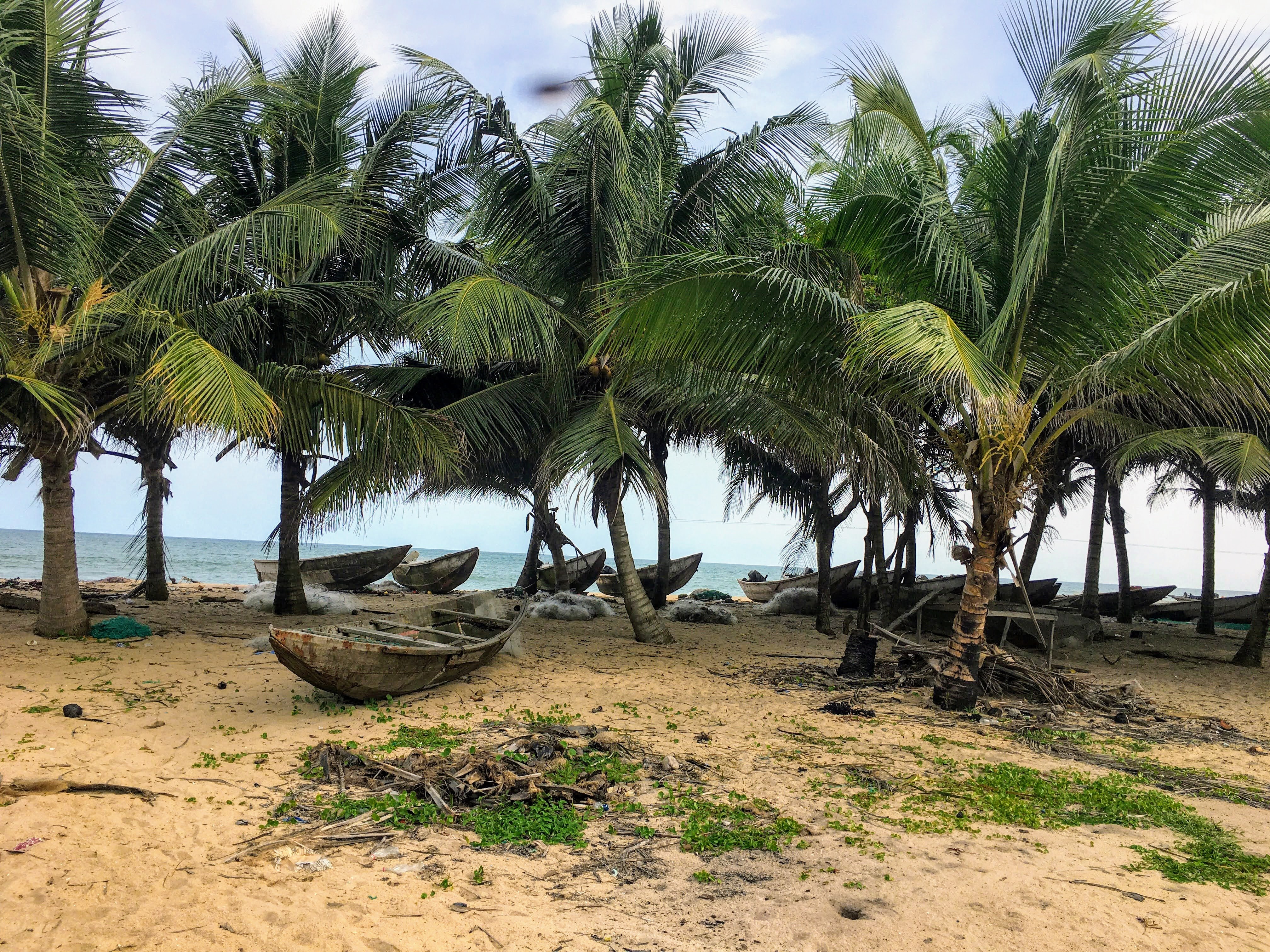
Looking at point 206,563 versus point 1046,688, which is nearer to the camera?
point 1046,688

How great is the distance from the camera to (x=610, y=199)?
32.5ft

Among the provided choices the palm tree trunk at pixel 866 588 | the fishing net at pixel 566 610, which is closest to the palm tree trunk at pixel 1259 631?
the palm tree trunk at pixel 866 588

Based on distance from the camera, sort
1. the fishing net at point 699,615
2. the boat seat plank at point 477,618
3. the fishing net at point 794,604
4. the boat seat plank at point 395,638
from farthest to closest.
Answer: the fishing net at point 794,604 → the fishing net at point 699,615 → the boat seat plank at point 477,618 → the boat seat plank at point 395,638

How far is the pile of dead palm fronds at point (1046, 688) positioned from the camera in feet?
25.8

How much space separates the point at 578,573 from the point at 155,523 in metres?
9.67

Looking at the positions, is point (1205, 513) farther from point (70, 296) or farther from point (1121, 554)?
point (70, 296)

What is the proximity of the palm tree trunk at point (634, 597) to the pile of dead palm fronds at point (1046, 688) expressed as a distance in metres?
3.94

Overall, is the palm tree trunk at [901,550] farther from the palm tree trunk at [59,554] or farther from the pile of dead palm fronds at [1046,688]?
the palm tree trunk at [59,554]

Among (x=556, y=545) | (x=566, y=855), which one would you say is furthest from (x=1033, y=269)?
(x=556, y=545)

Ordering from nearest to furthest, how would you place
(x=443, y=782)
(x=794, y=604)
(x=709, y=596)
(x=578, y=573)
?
(x=443, y=782)
(x=794, y=604)
(x=578, y=573)
(x=709, y=596)

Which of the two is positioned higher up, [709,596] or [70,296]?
[70,296]

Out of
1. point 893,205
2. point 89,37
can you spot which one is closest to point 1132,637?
point 893,205

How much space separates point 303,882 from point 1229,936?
4047 millimetres

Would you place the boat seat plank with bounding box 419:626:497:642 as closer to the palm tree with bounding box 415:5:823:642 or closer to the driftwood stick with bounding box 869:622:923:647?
the palm tree with bounding box 415:5:823:642
